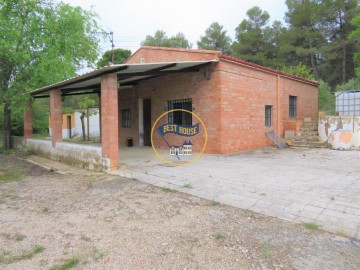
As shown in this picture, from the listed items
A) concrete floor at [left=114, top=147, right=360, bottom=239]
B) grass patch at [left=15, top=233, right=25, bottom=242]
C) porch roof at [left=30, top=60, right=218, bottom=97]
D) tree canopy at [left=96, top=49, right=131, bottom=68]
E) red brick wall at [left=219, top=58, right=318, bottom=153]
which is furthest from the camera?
tree canopy at [left=96, top=49, right=131, bottom=68]

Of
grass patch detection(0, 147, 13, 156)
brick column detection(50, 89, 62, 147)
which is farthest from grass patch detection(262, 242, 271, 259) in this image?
grass patch detection(0, 147, 13, 156)

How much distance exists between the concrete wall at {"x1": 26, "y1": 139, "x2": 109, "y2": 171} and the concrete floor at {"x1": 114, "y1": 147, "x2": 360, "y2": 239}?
28.4 inches

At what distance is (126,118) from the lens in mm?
14086

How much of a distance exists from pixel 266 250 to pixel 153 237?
1334 mm

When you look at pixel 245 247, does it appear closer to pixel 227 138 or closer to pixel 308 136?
pixel 227 138

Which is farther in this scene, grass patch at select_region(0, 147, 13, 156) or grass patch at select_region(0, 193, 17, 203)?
grass patch at select_region(0, 147, 13, 156)

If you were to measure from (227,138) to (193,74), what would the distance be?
2.82 meters

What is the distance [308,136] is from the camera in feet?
38.9

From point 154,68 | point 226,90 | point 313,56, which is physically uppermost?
point 313,56

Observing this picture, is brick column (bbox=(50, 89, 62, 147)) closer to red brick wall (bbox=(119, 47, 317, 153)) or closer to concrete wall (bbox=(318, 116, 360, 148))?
red brick wall (bbox=(119, 47, 317, 153))

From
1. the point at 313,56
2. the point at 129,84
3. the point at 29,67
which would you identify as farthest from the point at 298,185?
the point at 313,56

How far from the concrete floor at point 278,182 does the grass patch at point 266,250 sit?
0.88 m

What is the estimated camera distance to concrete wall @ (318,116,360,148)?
10.6 metres

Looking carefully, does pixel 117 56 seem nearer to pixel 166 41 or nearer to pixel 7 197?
pixel 166 41
